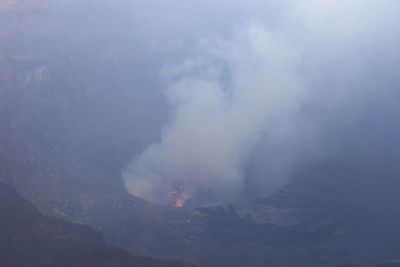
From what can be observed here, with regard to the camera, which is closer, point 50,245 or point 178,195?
point 50,245

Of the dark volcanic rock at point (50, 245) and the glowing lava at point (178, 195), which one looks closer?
the dark volcanic rock at point (50, 245)

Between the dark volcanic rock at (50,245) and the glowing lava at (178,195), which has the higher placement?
the glowing lava at (178,195)

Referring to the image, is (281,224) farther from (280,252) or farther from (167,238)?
(167,238)

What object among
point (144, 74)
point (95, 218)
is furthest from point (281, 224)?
point (144, 74)

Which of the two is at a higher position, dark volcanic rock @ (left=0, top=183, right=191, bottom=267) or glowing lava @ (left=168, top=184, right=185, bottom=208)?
glowing lava @ (left=168, top=184, right=185, bottom=208)

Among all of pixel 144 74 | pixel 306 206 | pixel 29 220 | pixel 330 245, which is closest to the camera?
pixel 29 220

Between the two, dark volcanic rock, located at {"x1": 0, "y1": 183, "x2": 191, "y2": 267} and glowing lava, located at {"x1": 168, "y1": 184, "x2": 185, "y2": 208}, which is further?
glowing lava, located at {"x1": 168, "y1": 184, "x2": 185, "y2": 208}

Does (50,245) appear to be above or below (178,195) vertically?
below

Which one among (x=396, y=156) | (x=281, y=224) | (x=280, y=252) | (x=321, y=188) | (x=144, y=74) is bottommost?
(x=280, y=252)
